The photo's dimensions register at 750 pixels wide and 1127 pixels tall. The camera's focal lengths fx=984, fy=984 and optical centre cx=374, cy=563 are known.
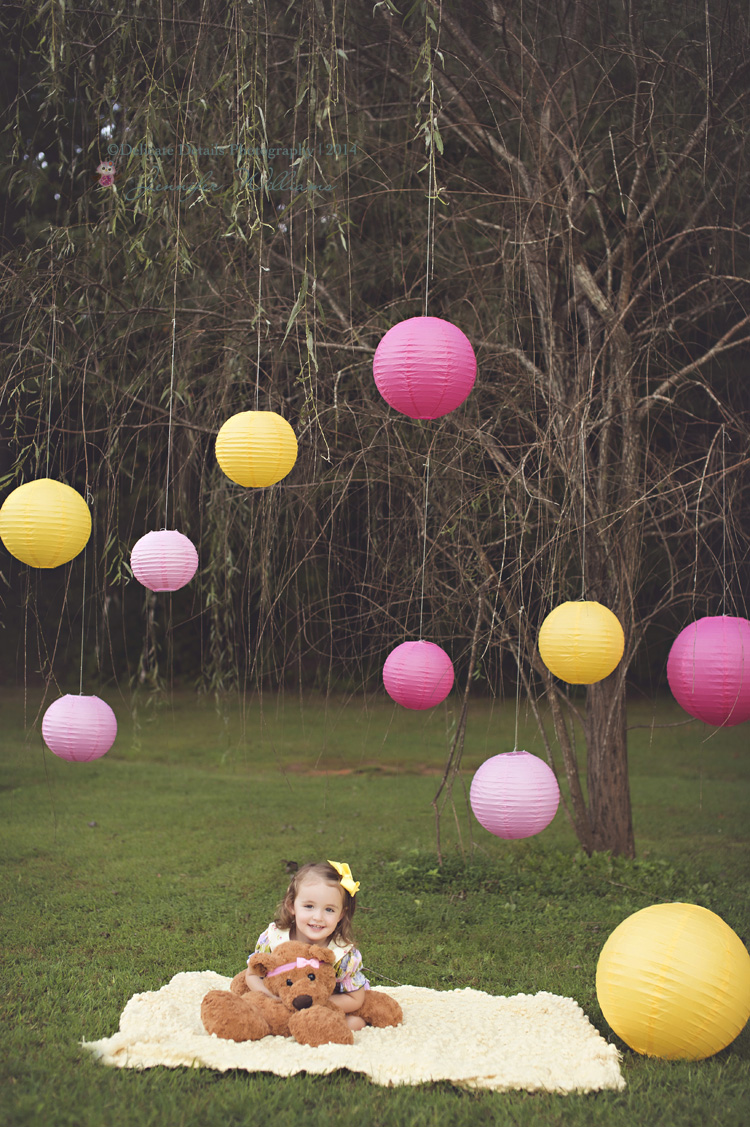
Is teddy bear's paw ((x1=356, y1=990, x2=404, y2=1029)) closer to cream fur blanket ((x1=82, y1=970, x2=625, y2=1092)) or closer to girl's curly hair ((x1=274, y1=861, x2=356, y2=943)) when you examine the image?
cream fur blanket ((x1=82, y1=970, x2=625, y2=1092))

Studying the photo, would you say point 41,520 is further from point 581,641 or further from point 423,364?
point 581,641

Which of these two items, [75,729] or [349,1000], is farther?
[75,729]

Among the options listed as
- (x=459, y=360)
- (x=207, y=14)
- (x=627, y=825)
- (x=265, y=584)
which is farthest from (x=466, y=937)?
(x=207, y=14)

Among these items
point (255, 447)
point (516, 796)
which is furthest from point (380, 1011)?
point (255, 447)


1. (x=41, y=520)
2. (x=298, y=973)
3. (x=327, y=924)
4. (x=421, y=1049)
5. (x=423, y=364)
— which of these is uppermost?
(x=423, y=364)

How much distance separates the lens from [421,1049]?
2732 millimetres

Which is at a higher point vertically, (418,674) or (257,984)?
(418,674)

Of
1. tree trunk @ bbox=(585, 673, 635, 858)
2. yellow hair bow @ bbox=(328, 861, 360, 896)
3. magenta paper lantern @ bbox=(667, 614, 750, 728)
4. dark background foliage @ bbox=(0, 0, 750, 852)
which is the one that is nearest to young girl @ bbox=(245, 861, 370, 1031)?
yellow hair bow @ bbox=(328, 861, 360, 896)

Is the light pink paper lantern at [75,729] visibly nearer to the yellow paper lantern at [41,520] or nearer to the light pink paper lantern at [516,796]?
the yellow paper lantern at [41,520]

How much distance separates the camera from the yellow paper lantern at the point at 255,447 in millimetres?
3014

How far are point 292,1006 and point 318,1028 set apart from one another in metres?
0.12

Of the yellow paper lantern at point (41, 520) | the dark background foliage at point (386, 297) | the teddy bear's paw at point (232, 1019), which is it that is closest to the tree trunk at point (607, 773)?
the dark background foliage at point (386, 297)

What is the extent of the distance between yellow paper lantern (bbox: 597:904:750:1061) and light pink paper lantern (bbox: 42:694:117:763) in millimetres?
1732

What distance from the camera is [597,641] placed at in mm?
2932
